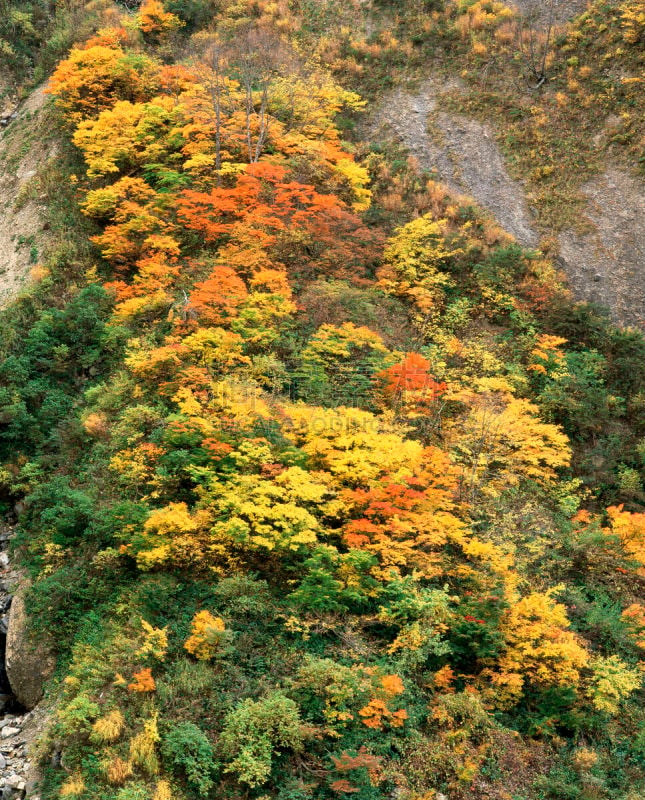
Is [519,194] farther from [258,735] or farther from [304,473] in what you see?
[258,735]

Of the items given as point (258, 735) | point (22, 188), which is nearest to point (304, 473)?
point (258, 735)

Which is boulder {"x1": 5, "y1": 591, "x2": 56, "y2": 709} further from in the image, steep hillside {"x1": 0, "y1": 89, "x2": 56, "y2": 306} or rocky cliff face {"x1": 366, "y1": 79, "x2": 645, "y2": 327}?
rocky cliff face {"x1": 366, "y1": 79, "x2": 645, "y2": 327}

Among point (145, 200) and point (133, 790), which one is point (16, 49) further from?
point (133, 790)

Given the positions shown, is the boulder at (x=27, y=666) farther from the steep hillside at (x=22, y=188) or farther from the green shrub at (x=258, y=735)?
the steep hillside at (x=22, y=188)

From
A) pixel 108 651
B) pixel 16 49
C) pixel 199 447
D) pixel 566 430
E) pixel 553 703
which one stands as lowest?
pixel 566 430

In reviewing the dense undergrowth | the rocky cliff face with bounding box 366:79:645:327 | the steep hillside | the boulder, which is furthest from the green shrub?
the steep hillside

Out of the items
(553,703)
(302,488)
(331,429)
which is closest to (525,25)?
(331,429)
